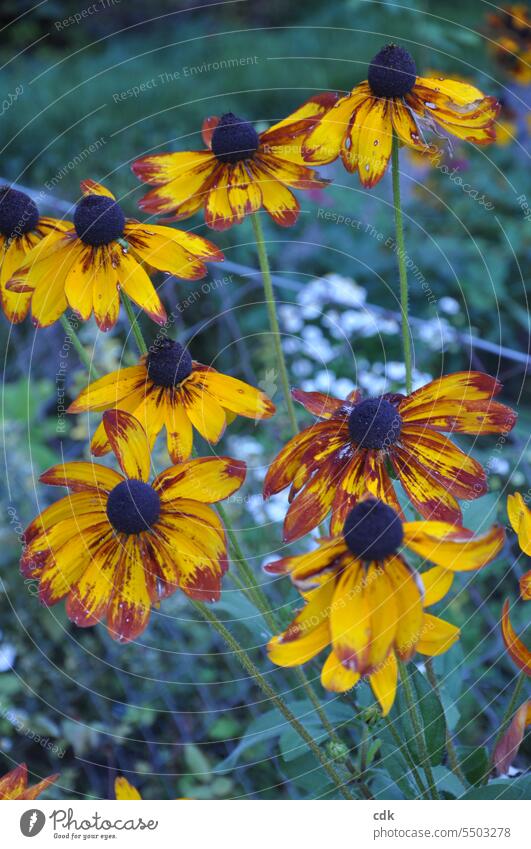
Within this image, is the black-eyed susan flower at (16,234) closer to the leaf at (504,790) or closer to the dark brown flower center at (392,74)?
the dark brown flower center at (392,74)

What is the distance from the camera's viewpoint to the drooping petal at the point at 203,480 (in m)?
0.73

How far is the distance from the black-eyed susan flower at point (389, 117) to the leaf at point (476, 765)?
52 centimetres

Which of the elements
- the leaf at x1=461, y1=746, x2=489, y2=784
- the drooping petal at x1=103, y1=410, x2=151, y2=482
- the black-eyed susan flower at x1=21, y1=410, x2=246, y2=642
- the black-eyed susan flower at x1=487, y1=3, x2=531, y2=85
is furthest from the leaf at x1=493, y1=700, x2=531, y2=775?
the black-eyed susan flower at x1=487, y1=3, x2=531, y2=85

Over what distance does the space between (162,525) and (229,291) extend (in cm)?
168

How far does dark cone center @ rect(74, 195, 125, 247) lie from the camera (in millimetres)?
816

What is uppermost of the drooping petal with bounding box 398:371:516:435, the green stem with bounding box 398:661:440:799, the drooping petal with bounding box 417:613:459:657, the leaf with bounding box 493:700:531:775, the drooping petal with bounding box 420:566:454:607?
the drooping petal with bounding box 398:371:516:435

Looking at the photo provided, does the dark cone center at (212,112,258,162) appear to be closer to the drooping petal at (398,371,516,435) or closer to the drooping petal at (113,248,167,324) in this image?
the drooping petal at (113,248,167,324)

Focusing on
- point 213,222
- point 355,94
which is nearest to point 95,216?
point 213,222

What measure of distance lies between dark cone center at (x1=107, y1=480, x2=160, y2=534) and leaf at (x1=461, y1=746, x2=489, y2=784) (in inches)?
15.2

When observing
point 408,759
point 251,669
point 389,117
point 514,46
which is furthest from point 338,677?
point 514,46

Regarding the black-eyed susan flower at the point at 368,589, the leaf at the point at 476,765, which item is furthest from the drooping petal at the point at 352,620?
Answer: the leaf at the point at 476,765

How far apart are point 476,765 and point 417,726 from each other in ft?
0.60

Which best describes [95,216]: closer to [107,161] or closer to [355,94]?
[355,94]
